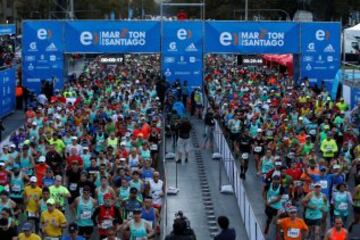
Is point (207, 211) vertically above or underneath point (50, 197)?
underneath

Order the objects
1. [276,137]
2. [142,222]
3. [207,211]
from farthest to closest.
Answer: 1. [276,137]
2. [207,211]
3. [142,222]

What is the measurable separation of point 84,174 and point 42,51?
68.1ft

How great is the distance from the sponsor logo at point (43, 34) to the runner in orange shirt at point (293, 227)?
23.7m

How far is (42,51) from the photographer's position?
34.4 meters

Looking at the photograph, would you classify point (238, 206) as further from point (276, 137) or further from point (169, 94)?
point (169, 94)

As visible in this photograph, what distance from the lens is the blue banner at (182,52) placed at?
34.2 metres

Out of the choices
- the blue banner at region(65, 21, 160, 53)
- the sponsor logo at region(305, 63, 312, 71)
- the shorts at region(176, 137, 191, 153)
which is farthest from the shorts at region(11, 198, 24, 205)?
the sponsor logo at region(305, 63, 312, 71)

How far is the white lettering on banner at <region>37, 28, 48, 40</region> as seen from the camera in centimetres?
3434

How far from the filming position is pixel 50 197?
13305 mm

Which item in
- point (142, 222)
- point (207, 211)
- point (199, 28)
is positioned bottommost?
point (207, 211)

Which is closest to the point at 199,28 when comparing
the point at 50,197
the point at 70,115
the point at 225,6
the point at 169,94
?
the point at 169,94

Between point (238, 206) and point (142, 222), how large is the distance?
5.69 m

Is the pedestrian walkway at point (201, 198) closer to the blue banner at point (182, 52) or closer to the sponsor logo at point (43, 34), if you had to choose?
the blue banner at point (182, 52)

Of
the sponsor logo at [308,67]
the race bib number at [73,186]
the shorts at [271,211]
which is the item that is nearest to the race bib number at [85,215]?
the race bib number at [73,186]
